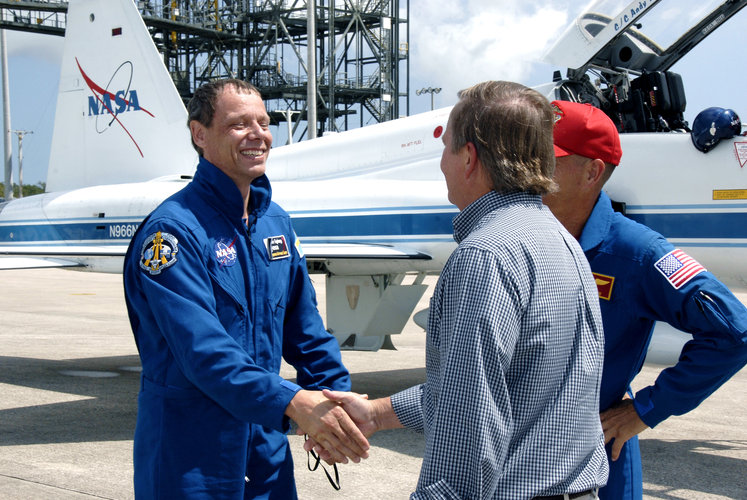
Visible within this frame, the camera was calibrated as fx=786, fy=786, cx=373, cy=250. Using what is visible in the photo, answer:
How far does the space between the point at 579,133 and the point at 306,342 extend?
1.26 meters

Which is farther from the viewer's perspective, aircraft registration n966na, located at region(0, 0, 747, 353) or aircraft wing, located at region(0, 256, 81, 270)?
aircraft wing, located at region(0, 256, 81, 270)

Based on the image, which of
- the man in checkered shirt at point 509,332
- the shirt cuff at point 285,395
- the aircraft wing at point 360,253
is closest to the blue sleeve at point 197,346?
the shirt cuff at point 285,395

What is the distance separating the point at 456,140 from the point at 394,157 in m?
6.83

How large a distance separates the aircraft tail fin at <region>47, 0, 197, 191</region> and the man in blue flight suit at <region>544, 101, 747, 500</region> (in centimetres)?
846

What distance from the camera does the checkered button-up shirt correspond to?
159 centimetres

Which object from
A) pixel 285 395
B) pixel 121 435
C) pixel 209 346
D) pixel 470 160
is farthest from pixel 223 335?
pixel 121 435

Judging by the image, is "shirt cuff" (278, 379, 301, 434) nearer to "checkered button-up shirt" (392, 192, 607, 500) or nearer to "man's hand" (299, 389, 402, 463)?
"man's hand" (299, 389, 402, 463)

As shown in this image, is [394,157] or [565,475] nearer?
[565,475]

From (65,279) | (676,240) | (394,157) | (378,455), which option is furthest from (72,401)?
(65,279)

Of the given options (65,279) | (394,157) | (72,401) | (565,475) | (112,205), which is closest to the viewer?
(565,475)

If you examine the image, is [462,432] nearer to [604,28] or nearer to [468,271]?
[468,271]

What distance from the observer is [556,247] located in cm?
175

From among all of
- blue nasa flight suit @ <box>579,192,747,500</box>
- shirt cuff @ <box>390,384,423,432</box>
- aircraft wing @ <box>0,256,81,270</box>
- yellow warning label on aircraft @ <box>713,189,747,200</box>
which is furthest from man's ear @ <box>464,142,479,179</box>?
aircraft wing @ <box>0,256,81,270</box>

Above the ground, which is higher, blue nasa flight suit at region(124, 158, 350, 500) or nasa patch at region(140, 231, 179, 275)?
nasa patch at region(140, 231, 179, 275)
